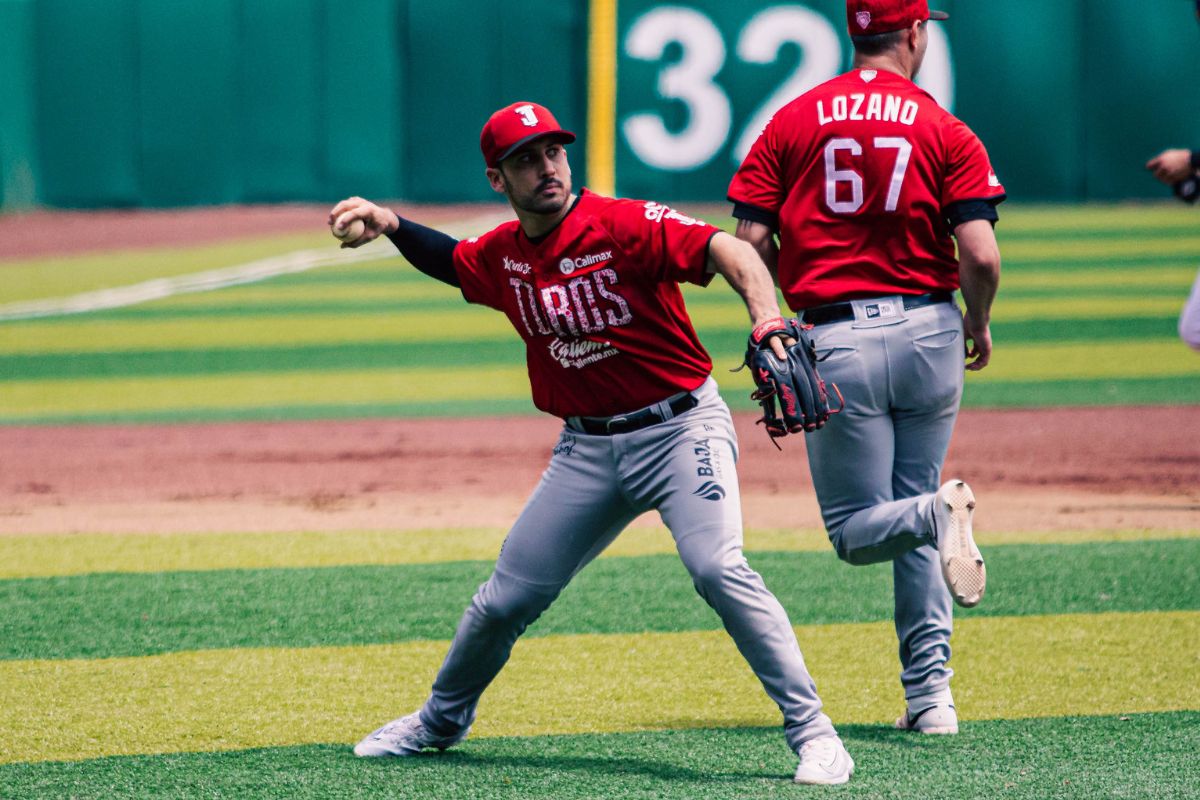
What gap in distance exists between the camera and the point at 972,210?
4141 millimetres

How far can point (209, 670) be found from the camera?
521 cm

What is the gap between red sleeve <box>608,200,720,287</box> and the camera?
12.6ft

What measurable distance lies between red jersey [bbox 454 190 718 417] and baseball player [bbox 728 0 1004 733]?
42 cm

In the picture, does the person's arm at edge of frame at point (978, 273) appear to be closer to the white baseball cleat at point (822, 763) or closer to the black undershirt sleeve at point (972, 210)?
the black undershirt sleeve at point (972, 210)

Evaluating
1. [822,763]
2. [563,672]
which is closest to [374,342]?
[563,672]

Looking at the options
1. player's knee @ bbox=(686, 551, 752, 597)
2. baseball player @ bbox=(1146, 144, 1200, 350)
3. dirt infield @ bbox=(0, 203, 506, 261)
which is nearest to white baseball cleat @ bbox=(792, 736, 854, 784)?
player's knee @ bbox=(686, 551, 752, 597)

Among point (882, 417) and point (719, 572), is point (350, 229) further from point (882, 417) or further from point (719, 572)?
point (882, 417)

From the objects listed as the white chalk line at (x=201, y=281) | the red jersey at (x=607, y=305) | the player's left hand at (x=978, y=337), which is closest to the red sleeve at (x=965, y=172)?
the player's left hand at (x=978, y=337)

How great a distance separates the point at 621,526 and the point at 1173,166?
1946 mm

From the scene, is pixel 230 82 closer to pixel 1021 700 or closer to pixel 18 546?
pixel 18 546

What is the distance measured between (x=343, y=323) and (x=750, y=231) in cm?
1315

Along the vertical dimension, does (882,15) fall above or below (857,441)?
above

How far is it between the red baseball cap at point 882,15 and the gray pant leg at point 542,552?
4.48 ft

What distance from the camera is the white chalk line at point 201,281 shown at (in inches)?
717
